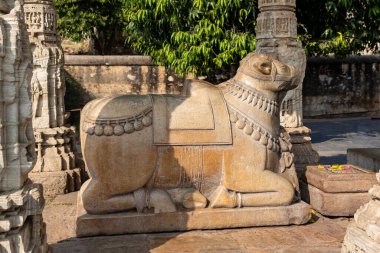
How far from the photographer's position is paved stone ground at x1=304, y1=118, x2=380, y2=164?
9.23 metres

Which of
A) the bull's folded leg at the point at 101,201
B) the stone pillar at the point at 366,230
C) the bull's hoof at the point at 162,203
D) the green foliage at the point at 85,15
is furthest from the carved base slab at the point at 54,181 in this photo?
the green foliage at the point at 85,15

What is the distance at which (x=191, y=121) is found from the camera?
409cm

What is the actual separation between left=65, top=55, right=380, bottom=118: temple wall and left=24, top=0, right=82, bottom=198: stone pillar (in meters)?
7.78

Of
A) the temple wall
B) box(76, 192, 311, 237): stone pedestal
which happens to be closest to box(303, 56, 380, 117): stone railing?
the temple wall

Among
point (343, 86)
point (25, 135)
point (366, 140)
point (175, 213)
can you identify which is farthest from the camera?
point (343, 86)

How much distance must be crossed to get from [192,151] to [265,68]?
3.62 ft

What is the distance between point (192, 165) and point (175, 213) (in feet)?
1.55

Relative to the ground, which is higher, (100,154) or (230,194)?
(100,154)

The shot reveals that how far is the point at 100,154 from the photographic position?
3941 mm

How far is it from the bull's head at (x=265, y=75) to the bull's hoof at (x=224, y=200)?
1075 millimetres

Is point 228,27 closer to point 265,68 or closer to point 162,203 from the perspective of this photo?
point 265,68

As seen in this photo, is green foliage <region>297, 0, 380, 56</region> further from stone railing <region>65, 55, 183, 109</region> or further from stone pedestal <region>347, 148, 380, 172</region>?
stone railing <region>65, 55, 183, 109</region>

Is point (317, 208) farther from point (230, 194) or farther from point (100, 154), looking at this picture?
point (100, 154)

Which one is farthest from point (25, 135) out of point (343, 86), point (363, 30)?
point (343, 86)
